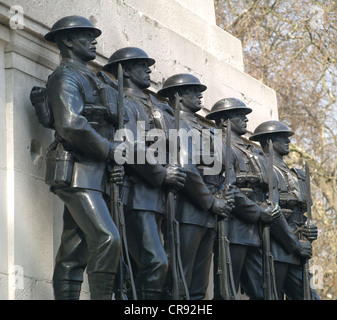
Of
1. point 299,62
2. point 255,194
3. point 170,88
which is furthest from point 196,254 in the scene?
point 299,62

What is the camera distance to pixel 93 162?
10453 mm

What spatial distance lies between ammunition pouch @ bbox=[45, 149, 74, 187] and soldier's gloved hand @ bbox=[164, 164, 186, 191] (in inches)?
46.2

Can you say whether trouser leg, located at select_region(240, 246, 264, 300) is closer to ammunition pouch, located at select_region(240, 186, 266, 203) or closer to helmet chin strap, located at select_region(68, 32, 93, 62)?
ammunition pouch, located at select_region(240, 186, 266, 203)

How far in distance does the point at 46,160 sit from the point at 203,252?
236 centimetres

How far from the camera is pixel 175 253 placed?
11.4 metres

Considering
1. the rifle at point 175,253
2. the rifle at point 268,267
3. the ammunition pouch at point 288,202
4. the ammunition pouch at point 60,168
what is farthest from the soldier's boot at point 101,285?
the ammunition pouch at point 288,202

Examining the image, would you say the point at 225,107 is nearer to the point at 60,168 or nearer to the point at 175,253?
the point at 175,253

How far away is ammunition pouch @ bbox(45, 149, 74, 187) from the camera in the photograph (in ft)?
33.8

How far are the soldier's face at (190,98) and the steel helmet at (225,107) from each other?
0.90m

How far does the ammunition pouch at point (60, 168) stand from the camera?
33.8 ft

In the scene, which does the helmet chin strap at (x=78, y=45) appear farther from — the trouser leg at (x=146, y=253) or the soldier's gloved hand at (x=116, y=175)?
the trouser leg at (x=146, y=253)

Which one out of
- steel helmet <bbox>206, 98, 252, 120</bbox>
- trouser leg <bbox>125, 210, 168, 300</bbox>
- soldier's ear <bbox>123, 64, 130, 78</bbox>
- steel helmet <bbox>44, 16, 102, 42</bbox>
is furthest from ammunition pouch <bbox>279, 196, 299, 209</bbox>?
steel helmet <bbox>44, 16, 102, 42</bbox>
